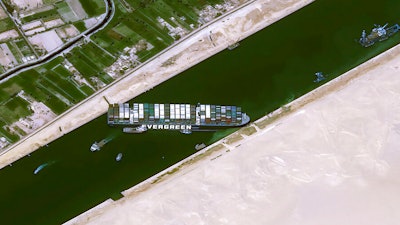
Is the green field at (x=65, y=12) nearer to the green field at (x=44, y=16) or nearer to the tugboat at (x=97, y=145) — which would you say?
the green field at (x=44, y=16)

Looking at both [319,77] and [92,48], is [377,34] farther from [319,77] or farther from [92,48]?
[92,48]

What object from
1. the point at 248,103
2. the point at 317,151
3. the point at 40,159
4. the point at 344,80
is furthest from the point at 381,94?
the point at 40,159

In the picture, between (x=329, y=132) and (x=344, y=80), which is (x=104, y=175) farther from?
(x=344, y=80)

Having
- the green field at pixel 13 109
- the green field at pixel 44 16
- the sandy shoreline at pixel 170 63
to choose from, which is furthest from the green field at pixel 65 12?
the green field at pixel 13 109

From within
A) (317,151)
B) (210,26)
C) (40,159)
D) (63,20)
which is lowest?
(317,151)

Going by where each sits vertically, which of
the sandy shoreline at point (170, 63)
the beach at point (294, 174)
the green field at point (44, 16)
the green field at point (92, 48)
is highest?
the green field at point (44, 16)

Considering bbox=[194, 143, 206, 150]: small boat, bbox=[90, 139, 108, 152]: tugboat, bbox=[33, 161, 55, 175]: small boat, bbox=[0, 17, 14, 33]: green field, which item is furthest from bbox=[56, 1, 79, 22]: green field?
bbox=[194, 143, 206, 150]: small boat

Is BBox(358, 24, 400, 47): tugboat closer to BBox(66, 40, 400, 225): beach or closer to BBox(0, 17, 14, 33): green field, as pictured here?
BBox(66, 40, 400, 225): beach
